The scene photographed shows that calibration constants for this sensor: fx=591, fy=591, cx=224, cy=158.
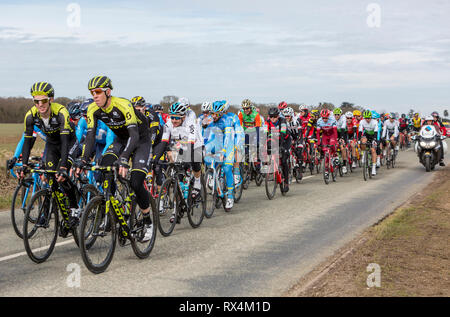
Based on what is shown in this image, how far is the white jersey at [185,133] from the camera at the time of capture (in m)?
10.2

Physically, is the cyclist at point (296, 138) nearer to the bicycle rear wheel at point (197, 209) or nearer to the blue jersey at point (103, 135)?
the bicycle rear wheel at point (197, 209)

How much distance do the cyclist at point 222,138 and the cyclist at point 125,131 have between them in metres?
3.62

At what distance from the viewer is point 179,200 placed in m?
9.83

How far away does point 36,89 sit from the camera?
788cm

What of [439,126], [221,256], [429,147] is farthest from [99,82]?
[439,126]

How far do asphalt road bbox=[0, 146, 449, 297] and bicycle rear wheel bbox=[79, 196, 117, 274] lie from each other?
0.15m

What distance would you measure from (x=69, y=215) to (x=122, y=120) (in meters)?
1.50

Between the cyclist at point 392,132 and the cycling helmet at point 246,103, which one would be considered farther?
the cyclist at point 392,132

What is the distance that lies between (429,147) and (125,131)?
56.5 ft

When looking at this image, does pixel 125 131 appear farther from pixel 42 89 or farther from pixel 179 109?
pixel 179 109

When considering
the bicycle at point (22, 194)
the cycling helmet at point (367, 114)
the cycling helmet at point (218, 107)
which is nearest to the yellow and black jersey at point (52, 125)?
the bicycle at point (22, 194)

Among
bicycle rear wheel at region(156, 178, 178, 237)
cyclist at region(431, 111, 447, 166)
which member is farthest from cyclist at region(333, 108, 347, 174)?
bicycle rear wheel at region(156, 178, 178, 237)

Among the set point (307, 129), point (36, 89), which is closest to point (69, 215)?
point (36, 89)

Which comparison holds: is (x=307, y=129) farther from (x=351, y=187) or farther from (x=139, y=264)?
(x=139, y=264)
